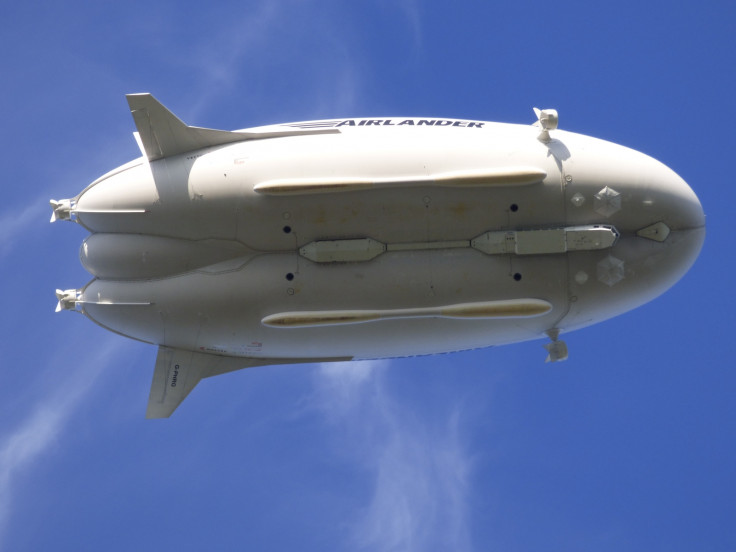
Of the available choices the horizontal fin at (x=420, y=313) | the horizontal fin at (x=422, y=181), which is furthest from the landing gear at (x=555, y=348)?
the horizontal fin at (x=422, y=181)

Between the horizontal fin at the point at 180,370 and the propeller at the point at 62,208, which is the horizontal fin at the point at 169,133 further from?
the horizontal fin at the point at 180,370

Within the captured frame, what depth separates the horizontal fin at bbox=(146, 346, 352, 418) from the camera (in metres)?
22.2

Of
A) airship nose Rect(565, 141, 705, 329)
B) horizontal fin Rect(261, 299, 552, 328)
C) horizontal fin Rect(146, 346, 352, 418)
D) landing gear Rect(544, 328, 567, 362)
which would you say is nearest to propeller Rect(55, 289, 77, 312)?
horizontal fin Rect(146, 346, 352, 418)

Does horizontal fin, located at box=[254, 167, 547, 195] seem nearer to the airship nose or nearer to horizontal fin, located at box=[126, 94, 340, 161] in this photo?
the airship nose

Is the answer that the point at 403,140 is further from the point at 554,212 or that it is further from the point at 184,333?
the point at 184,333

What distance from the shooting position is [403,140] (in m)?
20.8

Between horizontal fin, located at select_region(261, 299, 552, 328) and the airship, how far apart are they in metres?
0.04

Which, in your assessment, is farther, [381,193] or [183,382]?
[183,382]

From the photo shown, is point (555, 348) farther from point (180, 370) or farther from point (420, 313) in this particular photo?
point (180, 370)

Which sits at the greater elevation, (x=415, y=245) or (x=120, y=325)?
(x=415, y=245)

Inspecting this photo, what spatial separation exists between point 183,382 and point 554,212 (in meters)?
11.1

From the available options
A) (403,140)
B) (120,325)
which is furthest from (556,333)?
(120,325)

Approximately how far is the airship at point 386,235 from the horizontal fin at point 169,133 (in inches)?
2.5

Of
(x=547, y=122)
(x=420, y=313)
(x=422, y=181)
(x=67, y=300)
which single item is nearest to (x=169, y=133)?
(x=67, y=300)
